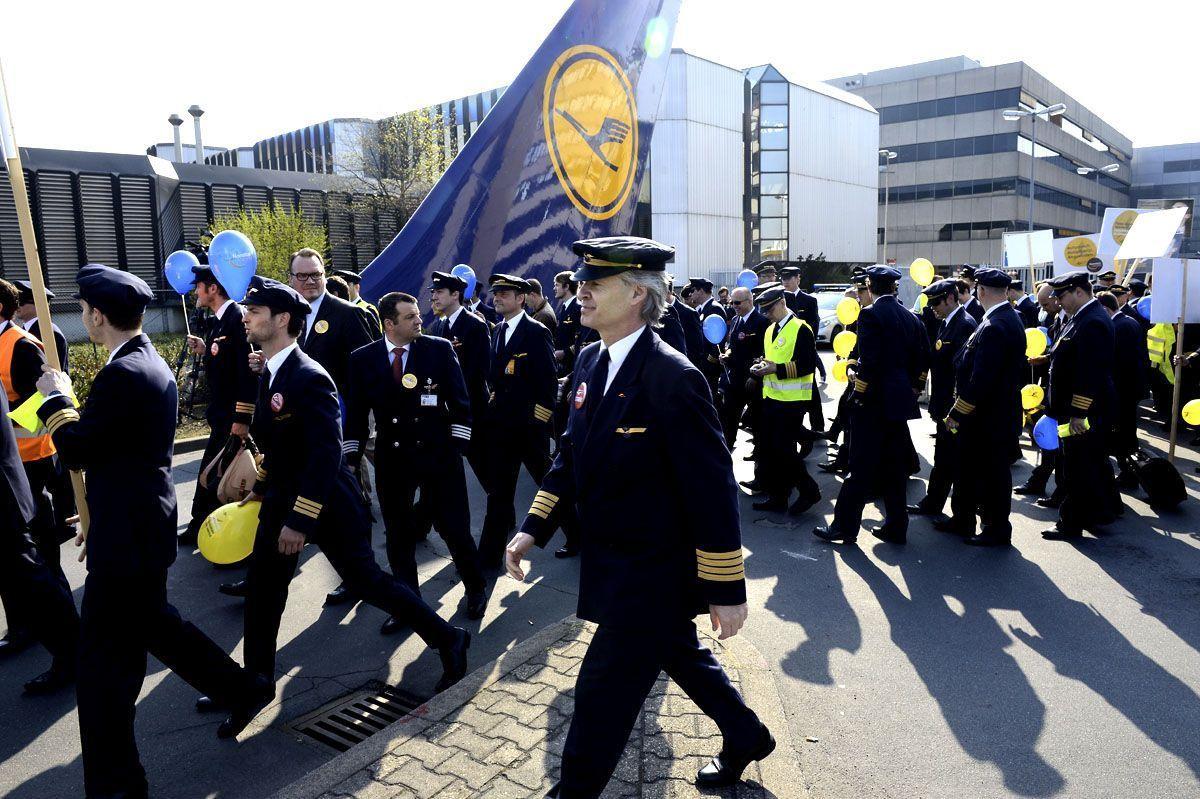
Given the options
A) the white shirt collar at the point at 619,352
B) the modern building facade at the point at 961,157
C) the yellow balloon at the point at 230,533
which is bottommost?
the yellow balloon at the point at 230,533

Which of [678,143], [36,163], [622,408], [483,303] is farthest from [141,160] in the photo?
[622,408]

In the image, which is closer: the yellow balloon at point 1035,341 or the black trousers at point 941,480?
the black trousers at point 941,480

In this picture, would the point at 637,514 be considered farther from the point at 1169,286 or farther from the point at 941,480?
the point at 1169,286

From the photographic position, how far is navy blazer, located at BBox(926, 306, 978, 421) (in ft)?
26.9

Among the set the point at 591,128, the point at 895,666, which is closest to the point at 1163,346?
the point at 591,128

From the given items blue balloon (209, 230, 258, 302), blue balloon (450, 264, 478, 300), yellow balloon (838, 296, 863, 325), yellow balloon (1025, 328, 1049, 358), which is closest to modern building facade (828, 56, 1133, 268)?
yellow balloon (838, 296, 863, 325)

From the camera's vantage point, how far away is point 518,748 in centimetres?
324

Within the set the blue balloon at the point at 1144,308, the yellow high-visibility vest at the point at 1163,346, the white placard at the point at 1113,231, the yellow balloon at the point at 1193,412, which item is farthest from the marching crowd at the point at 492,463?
the white placard at the point at 1113,231

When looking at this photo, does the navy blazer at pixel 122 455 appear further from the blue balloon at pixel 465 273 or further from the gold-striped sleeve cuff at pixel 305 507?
the blue balloon at pixel 465 273

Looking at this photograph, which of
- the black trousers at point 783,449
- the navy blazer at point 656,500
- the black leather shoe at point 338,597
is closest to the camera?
the navy blazer at point 656,500

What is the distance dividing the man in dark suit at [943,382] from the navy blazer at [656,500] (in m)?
4.47

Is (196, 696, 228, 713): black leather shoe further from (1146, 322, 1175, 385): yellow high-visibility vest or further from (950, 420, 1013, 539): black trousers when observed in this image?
(1146, 322, 1175, 385): yellow high-visibility vest

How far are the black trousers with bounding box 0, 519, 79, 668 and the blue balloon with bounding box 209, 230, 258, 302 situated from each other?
11.1ft

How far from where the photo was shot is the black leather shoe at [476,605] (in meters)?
4.87
